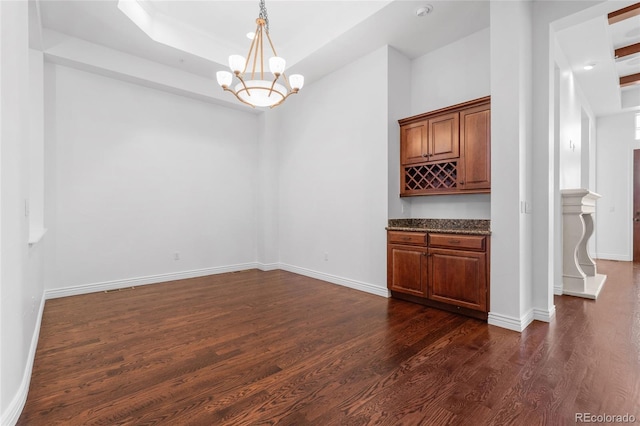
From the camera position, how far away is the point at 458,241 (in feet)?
10.7

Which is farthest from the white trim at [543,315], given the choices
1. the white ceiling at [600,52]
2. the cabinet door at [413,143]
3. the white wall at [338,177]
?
the white ceiling at [600,52]

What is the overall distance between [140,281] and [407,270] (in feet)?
13.1

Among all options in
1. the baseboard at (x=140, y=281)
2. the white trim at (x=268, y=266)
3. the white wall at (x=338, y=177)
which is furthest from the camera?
the white trim at (x=268, y=266)

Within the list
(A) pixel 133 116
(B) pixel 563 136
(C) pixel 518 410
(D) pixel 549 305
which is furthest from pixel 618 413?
(A) pixel 133 116

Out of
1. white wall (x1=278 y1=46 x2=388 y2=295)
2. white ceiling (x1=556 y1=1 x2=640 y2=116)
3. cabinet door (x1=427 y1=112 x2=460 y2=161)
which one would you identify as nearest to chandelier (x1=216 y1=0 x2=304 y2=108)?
white wall (x1=278 y1=46 x2=388 y2=295)

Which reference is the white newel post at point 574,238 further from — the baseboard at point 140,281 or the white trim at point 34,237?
the white trim at point 34,237

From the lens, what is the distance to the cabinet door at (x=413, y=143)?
3.91m

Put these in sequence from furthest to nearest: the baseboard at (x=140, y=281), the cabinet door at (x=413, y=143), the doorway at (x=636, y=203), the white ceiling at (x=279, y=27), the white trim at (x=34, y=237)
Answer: the doorway at (x=636, y=203) → the baseboard at (x=140, y=281) → the cabinet door at (x=413, y=143) → the white ceiling at (x=279, y=27) → the white trim at (x=34, y=237)

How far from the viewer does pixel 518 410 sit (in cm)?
171

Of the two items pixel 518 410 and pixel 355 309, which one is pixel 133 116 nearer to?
pixel 355 309

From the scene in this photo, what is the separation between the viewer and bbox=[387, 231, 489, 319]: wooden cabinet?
10.2 feet

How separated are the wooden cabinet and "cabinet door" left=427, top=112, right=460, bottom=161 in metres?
1.01

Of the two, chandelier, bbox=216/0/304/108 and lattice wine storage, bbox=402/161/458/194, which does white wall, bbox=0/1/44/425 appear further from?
lattice wine storage, bbox=402/161/458/194

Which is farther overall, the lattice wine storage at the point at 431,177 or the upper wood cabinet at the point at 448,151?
the lattice wine storage at the point at 431,177
